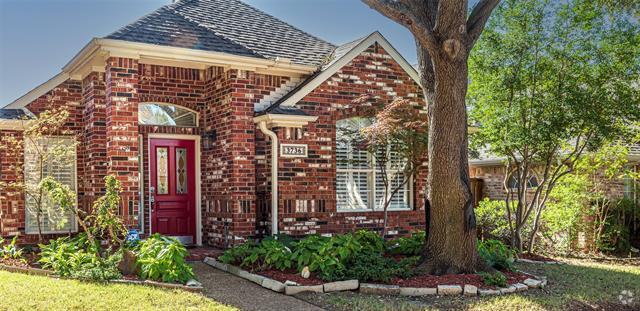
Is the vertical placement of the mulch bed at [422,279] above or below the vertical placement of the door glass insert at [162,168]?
below

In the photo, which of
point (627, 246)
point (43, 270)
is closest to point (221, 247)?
point (43, 270)

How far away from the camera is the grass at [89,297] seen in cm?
657

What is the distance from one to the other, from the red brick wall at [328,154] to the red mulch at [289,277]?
2.36 metres

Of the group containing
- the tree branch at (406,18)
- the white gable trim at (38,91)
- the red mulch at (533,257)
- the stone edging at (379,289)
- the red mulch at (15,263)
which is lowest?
the red mulch at (533,257)

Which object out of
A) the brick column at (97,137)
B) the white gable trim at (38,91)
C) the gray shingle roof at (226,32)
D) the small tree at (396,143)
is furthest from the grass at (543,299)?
the white gable trim at (38,91)

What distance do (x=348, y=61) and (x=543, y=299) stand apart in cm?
619

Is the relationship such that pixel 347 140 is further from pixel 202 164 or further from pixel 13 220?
pixel 13 220

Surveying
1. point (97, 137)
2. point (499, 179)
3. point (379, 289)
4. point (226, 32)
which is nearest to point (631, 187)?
point (499, 179)

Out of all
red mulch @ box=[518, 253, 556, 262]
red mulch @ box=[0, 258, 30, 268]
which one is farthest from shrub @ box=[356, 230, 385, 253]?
red mulch @ box=[0, 258, 30, 268]

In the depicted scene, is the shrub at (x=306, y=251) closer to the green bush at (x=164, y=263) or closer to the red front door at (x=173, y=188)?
the green bush at (x=164, y=263)

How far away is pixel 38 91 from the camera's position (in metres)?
11.7

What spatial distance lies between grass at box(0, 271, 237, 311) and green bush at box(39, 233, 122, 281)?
0.82 ft

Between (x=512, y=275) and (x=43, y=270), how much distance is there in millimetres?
6857

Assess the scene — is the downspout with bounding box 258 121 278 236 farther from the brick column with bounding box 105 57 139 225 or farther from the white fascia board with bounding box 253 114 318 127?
the brick column with bounding box 105 57 139 225
